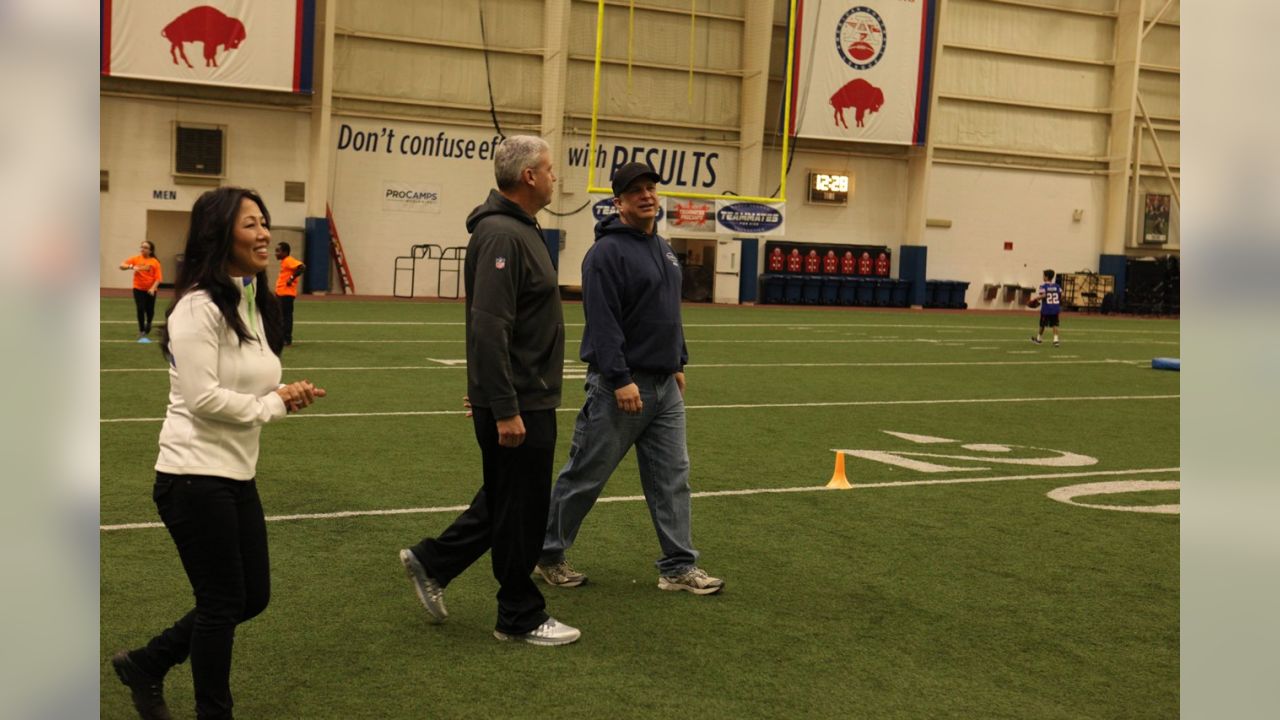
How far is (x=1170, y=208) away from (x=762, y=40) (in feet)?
52.5

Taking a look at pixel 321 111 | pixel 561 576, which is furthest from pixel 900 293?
pixel 561 576

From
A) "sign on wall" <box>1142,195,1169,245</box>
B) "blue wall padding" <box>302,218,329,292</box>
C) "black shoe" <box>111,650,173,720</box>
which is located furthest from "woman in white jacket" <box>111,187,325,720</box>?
"sign on wall" <box>1142,195,1169,245</box>

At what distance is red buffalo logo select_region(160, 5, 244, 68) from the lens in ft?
97.5

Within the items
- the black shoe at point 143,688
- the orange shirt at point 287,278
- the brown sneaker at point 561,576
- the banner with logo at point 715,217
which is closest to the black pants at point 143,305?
the orange shirt at point 287,278

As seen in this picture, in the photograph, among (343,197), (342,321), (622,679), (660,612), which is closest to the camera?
(622,679)

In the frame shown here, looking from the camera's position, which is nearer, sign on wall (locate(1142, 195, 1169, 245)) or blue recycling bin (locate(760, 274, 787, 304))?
blue recycling bin (locate(760, 274, 787, 304))

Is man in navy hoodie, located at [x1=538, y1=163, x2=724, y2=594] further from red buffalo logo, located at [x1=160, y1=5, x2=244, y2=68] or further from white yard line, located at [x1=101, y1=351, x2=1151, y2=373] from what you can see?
red buffalo logo, located at [x1=160, y1=5, x2=244, y2=68]

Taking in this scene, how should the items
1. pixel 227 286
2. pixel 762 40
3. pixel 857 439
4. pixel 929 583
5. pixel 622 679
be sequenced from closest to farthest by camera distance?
pixel 227 286, pixel 622 679, pixel 929 583, pixel 857 439, pixel 762 40

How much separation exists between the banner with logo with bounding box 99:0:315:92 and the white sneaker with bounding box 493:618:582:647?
89.0ft

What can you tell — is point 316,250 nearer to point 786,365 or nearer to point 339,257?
point 339,257

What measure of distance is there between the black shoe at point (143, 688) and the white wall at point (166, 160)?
28.1 m

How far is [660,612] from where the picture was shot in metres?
5.84
